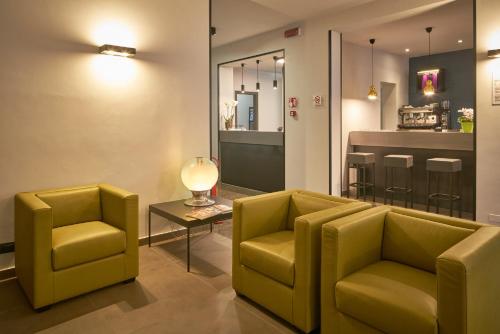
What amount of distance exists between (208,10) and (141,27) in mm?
904

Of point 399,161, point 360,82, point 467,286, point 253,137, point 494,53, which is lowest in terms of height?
point 467,286

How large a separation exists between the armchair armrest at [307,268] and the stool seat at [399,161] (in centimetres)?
360

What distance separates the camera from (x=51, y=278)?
2574 mm

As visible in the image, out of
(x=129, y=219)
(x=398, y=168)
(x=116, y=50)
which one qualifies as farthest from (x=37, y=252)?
(x=398, y=168)

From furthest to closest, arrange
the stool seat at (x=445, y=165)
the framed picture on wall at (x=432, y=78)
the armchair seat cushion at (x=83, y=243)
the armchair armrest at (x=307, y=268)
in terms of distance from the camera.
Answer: the framed picture on wall at (x=432, y=78), the stool seat at (x=445, y=165), the armchair seat cushion at (x=83, y=243), the armchair armrest at (x=307, y=268)

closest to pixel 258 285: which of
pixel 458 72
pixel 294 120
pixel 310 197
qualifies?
pixel 310 197

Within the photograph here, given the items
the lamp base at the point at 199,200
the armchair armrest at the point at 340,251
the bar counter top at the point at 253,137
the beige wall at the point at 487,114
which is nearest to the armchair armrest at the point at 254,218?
the armchair armrest at the point at 340,251

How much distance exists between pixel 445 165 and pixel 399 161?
2.24 ft

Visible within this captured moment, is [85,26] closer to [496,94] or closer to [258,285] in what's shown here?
[258,285]

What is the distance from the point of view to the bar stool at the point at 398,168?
5410mm

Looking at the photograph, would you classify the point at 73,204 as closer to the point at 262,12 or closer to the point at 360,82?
the point at 262,12

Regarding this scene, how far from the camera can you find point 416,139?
18.2ft

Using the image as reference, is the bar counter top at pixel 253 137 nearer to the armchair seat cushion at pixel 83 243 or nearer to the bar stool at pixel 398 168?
the bar stool at pixel 398 168

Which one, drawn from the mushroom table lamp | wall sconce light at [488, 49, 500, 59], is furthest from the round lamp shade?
wall sconce light at [488, 49, 500, 59]
